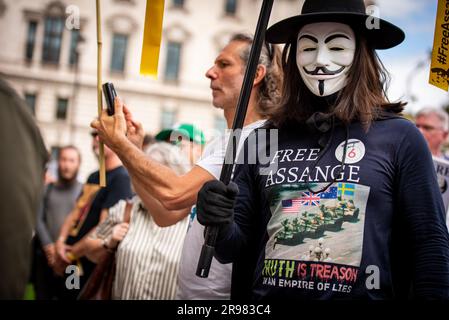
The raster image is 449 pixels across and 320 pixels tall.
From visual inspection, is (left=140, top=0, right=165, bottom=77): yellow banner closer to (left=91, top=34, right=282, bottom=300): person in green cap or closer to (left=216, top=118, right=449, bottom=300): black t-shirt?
(left=91, top=34, right=282, bottom=300): person in green cap

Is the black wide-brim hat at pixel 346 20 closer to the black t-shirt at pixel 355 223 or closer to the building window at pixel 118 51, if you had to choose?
the black t-shirt at pixel 355 223

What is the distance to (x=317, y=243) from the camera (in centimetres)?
223

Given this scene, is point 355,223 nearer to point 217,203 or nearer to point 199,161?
point 217,203

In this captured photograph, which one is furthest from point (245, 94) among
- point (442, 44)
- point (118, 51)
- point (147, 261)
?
point (118, 51)

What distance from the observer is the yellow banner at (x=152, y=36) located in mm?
2404

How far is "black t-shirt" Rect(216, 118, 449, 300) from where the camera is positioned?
217cm

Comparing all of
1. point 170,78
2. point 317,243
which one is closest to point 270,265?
point 317,243

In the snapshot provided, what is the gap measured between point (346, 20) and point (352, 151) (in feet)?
1.68

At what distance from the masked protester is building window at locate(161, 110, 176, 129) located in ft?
99.5

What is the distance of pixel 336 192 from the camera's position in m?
2.24

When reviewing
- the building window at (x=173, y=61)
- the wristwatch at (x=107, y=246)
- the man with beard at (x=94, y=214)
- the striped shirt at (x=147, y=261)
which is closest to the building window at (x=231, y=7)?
the building window at (x=173, y=61)

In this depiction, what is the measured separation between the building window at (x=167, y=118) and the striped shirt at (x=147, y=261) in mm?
28988
